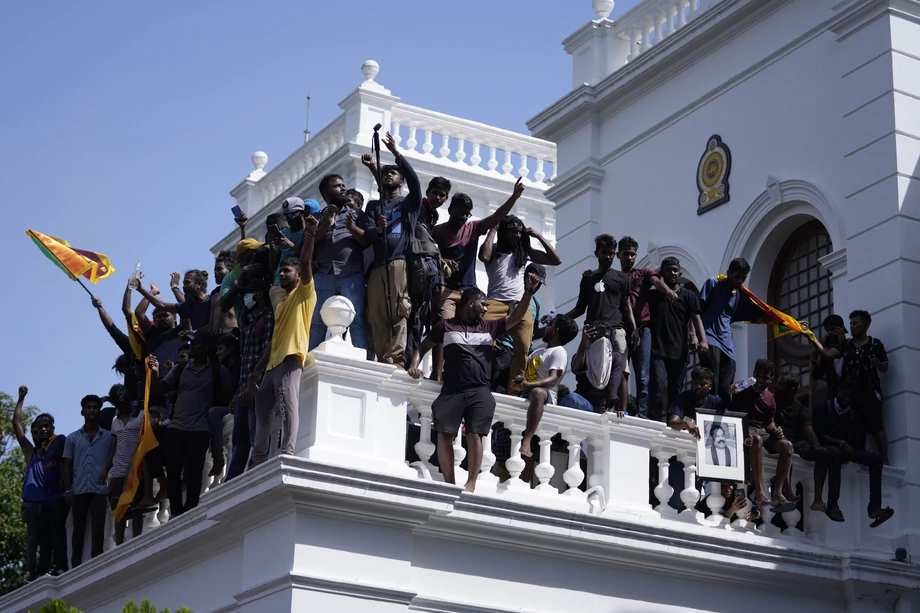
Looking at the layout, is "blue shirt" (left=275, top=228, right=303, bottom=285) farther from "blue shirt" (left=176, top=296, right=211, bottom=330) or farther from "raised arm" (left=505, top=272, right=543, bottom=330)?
"blue shirt" (left=176, top=296, right=211, bottom=330)

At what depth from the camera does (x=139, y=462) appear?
47.0 ft

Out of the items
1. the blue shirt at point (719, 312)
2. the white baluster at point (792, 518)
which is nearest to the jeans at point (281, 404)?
the blue shirt at point (719, 312)

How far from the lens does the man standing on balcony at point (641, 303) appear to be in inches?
562

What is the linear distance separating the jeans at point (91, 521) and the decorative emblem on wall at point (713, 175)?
795cm

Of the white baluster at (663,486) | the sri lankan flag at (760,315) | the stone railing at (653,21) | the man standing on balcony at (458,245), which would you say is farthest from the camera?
the stone railing at (653,21)

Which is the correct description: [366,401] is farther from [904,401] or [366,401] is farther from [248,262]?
[904,401]

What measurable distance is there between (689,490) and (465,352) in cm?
257

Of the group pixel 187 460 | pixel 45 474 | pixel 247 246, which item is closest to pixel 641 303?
pixel 247 246

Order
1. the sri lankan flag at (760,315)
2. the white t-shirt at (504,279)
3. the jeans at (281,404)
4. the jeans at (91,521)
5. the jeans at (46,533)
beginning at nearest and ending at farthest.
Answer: the jeans at (281,404) < the white t-shirt at (504,279) < the sri lankan flag at (760,315) < the jeans at (91,521) < the jeans at (46,533)

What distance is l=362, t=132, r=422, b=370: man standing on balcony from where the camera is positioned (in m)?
12.8

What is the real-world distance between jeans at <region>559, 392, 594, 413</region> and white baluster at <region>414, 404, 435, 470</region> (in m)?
1.50

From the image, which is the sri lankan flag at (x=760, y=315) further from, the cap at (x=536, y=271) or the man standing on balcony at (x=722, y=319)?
the cap at (x=536, y=271)

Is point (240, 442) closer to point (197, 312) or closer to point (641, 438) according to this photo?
point (197, 312)

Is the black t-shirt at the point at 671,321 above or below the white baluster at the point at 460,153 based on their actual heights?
below
